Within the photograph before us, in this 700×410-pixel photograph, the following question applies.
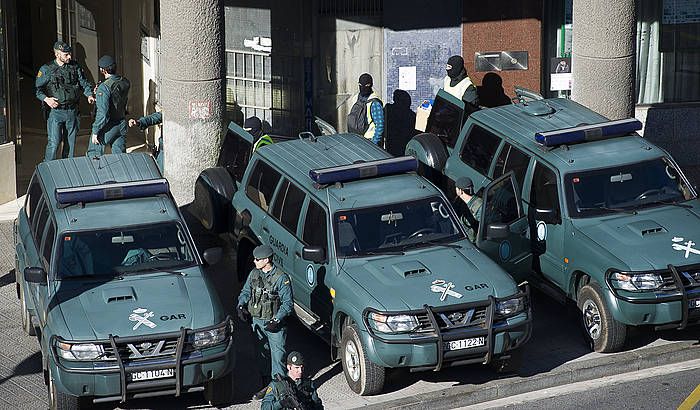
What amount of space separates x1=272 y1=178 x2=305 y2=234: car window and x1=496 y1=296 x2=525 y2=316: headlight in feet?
8.61

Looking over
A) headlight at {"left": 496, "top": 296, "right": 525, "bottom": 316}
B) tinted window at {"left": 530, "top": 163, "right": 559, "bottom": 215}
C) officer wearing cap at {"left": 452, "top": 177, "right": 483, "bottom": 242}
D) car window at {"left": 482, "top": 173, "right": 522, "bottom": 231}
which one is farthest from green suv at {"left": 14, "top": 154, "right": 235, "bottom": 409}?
tinted window at {"left": 530, "top": 163, "right": 559, "bottom": 215}

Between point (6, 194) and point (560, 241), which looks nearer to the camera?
point (560, 241)

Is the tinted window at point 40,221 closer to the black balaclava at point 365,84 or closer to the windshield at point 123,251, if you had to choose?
the windshield at point 123,251

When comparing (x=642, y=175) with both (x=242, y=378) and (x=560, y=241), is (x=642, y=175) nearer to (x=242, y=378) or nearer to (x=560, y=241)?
(x=560, y=241)

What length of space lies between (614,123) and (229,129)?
15.9ft

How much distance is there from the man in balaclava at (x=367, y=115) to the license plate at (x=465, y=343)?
6.34 m

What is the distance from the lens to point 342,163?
49.2 ft

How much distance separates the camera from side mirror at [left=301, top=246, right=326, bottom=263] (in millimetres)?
13547

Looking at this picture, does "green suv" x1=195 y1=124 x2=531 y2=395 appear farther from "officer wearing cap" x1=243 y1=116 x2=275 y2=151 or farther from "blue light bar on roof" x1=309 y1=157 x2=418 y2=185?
"officer wearing cap" x1=243 y1=116 x2=275 y2=151

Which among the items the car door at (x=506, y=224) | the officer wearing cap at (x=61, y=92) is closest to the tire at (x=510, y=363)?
the car door at (x=506, y=224)

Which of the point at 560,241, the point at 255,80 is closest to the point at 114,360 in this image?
the point at 560,241

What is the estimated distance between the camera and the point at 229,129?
1714 cm

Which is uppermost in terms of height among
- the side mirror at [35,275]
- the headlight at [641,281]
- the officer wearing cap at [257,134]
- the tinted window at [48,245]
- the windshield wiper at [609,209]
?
the officer wearing cap at [257,134]

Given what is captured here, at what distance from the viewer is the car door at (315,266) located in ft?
45.2
